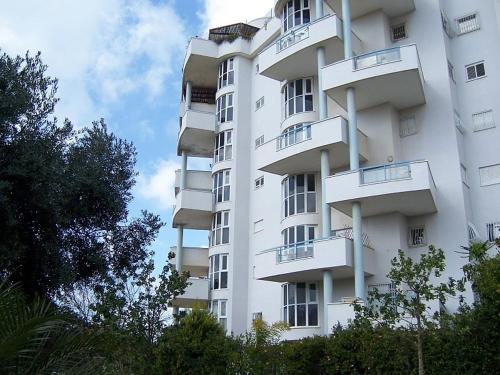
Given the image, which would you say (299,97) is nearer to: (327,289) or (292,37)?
(292,37)

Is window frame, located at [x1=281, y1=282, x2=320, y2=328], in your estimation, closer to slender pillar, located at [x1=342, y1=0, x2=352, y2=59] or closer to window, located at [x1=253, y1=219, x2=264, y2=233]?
window, located at [x1=253, y1=219, x2=264, y2=233]

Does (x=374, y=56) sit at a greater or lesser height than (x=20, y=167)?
greater

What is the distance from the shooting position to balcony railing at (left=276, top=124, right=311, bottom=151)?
24.5 meters

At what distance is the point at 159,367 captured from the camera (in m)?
12.8

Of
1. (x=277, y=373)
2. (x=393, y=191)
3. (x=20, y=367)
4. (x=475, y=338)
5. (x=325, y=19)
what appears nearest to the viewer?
(x=20, y=367)

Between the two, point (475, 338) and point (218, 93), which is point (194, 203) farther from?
point (475, 338)

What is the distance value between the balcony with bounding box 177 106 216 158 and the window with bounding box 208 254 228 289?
27.2 ft

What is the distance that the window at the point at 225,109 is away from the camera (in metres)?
35.1

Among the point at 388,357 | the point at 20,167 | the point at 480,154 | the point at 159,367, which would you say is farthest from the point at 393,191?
the point at 20,167

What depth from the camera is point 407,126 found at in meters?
24.9

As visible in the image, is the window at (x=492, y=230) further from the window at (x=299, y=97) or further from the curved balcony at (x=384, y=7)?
the curved balcony at (x=384, y=7)

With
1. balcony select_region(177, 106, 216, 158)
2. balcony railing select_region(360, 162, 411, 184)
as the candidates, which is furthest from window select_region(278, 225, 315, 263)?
balcony select_region(177, 106, 216, 158)

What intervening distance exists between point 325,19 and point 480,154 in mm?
9143

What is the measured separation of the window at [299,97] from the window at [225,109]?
23.6 feet
